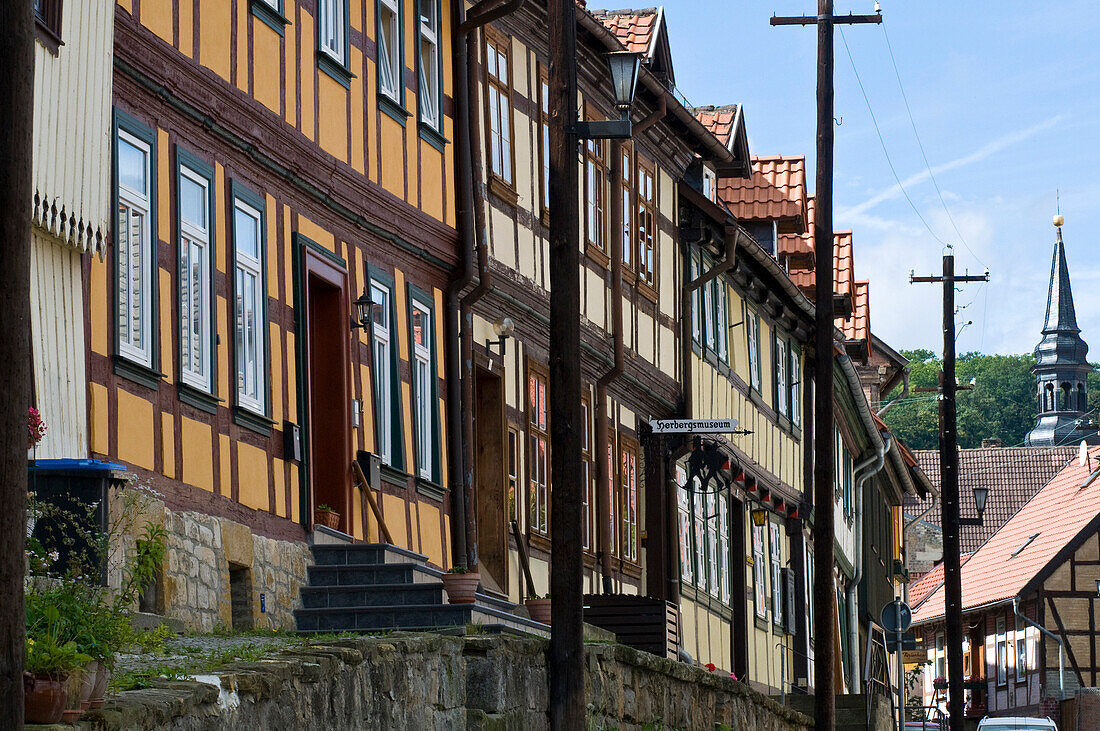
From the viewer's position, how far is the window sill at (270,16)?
51.8 feet

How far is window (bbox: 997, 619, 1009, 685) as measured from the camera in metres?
63.9

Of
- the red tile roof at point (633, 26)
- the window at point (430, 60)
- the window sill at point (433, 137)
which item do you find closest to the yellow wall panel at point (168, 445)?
the window sill at point (433, 137)

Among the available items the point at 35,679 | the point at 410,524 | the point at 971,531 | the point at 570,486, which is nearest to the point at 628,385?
the point at 410,524

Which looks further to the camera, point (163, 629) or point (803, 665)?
point (803, 665)

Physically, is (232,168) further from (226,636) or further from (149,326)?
(226,636)

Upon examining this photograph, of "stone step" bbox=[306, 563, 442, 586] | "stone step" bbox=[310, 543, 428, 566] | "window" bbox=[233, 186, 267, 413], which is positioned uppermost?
"window" bbox=[233, 186, 267, 413]

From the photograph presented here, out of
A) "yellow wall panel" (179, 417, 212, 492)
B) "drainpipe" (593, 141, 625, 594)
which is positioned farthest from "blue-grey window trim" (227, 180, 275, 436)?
"drainpipe" (593, 141, 625, 594)

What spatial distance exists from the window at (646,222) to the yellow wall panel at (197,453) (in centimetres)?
1195

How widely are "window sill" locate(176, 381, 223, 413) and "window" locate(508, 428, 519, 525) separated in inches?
246

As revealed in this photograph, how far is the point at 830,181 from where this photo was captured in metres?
23.6

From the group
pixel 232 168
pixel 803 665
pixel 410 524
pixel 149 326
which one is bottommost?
pixel 803 665

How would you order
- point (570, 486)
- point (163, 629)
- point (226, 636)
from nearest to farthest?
point (163, 629) → point (226, 636) → point (570, 486)

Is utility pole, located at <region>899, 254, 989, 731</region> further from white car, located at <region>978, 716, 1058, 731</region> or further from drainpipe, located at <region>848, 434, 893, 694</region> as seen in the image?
drainpipe, located at <region>848, 434, 893, 694</region>

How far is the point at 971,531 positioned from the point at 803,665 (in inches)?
2319
